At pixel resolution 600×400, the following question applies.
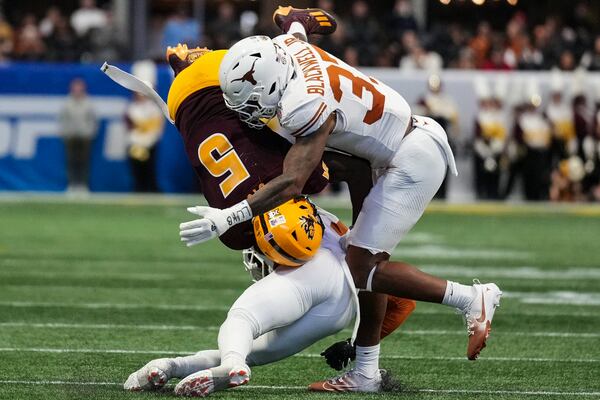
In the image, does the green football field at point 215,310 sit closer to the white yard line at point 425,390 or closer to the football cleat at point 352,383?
the white yard line at point 425,390

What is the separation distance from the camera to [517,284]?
28.6 feet

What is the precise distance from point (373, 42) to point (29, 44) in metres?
4.39

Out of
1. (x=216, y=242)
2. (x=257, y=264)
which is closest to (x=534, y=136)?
(x=216, y=242)

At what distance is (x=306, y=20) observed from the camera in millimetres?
5609

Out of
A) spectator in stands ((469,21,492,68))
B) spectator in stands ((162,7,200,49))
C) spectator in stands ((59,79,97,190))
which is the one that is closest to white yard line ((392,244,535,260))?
spectator in stands ((59,79,97,190))

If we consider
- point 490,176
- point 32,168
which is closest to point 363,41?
point 490,176

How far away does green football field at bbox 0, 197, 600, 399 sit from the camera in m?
5.23

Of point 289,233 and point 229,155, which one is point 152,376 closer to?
point 289,233

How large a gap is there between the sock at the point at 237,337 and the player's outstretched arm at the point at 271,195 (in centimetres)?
30

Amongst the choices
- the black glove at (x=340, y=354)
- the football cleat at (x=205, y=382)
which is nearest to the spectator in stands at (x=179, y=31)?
the black glove at (x=340, y=354)

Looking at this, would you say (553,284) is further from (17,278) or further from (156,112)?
(156,112)

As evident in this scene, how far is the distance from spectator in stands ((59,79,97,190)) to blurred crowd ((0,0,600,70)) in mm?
1374

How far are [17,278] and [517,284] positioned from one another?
320cm

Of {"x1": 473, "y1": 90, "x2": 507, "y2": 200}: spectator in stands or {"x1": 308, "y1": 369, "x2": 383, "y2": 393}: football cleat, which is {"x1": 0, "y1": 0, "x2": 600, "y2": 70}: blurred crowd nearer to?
{"x1": 473, "y1": 90, "x2": 507, "y2": 200}: spectator in stands
